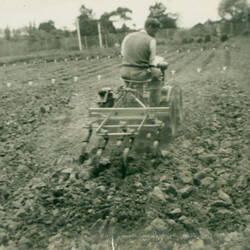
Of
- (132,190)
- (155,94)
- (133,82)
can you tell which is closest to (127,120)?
(133,82)

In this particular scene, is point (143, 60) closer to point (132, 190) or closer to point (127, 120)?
point (127, 120)

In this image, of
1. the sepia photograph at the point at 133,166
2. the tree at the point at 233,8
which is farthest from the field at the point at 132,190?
the tree at the point at 233,8

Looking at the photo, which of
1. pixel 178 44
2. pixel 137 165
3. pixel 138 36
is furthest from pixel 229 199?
pixel 178 44

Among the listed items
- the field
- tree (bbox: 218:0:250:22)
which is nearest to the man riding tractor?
the field

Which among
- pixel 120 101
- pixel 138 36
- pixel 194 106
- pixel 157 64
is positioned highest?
pixel 138 36

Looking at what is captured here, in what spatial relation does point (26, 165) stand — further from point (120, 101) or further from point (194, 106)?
point (194, 106)

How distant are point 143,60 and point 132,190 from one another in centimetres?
195

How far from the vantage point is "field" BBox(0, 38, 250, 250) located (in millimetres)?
2980

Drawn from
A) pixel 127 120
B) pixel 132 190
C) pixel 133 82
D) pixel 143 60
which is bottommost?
pixel 132 190

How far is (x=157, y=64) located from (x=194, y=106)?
1.89m

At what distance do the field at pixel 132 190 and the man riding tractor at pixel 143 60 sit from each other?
2.94 ft

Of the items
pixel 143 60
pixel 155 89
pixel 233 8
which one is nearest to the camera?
pixel 143 60

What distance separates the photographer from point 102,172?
3973 millimetres

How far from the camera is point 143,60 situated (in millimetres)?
4707
